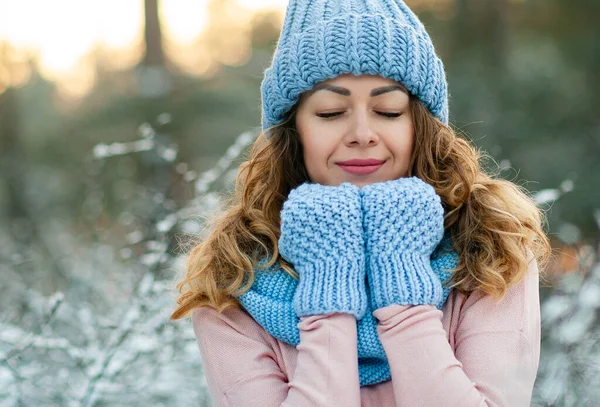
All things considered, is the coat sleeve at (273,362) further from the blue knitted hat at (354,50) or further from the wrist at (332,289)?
the blue knitted hat at (354,50)

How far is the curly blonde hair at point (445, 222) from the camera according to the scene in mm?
1996

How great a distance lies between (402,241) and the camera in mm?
1904

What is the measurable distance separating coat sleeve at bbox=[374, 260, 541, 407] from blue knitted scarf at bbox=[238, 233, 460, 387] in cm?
7

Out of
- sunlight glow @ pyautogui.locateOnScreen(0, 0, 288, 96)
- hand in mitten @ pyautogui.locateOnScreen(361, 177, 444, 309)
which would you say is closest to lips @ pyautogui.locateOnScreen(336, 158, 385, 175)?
hand in mitten @ pyautogui.locateOnScreen(361, 177, 444, 309)

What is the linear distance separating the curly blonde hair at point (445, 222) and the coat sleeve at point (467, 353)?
72mm

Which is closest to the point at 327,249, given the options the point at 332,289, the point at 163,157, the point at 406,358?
the point at 332,289

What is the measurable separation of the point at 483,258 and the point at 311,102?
2.09ft

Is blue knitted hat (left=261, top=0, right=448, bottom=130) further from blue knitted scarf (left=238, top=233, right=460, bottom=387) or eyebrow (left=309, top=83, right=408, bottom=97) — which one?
blue knitted scarf (left=238, top=233, right=460, bottom=387)

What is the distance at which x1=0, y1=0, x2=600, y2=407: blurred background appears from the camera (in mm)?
3232

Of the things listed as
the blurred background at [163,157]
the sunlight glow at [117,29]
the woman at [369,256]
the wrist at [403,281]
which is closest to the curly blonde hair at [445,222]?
the woman at [369,256]

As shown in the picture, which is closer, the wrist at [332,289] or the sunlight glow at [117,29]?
the wrist at [332,289]

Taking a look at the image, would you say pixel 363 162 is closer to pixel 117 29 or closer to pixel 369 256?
pixel 369 256

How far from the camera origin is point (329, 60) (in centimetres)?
206

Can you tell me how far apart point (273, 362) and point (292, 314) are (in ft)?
0.48
